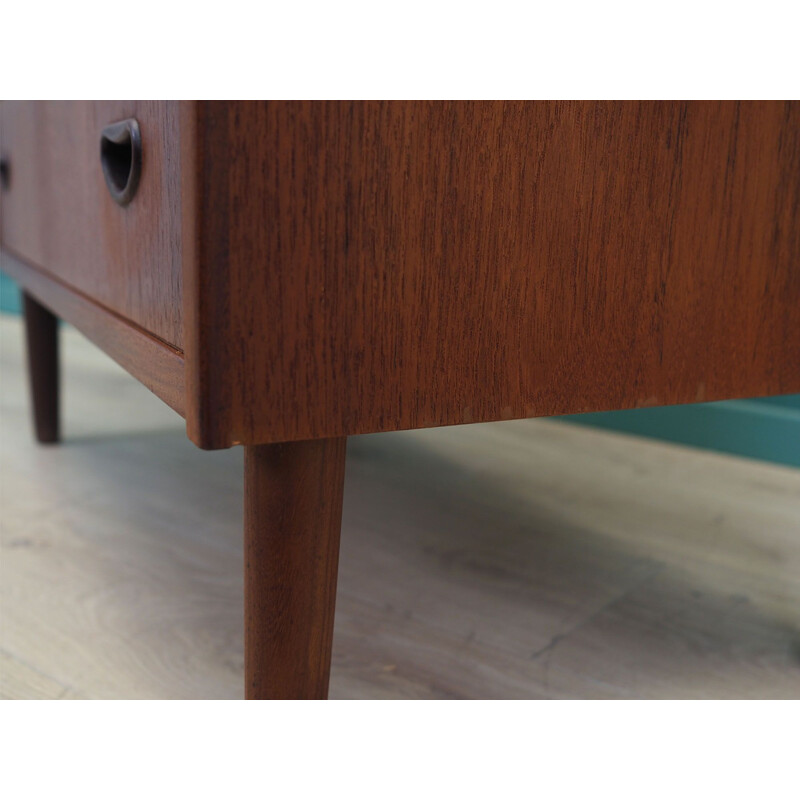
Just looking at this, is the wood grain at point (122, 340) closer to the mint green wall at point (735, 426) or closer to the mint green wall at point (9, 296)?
the mint green wall at point (735, 426)

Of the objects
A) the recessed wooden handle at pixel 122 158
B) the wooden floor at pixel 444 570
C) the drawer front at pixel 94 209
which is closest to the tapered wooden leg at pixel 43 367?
the wooden floor at pixel 444 570

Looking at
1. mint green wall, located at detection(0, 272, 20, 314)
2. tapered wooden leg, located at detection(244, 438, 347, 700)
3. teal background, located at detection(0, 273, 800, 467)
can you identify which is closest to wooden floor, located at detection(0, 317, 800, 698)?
teal background, located at detection(0, 273, 800, 467)

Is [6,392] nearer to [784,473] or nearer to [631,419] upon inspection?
[631,419]

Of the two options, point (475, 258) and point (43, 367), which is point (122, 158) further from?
point (43, 367)

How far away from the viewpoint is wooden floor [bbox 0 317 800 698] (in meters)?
0.53

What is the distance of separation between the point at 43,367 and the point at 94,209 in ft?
1.74

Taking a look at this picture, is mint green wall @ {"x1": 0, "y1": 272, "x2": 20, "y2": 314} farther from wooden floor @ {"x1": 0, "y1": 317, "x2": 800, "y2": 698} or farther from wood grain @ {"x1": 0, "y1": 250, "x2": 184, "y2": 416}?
wood grain @ {"x1": 0, "y1": 250, "x2": 184, "y2": 416}

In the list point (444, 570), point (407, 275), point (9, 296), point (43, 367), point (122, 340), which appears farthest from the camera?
point (9, 296)

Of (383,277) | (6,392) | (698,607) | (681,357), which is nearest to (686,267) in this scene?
(681,357)

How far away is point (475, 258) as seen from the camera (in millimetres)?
352

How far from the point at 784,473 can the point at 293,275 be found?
77 centimetres

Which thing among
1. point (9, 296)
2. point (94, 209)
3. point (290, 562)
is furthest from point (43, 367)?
point (9, 296)

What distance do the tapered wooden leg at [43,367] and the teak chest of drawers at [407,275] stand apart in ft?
1.76

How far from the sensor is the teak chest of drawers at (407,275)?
316 mm
